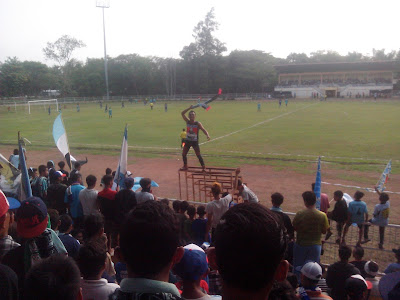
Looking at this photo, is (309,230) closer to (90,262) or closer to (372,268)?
(372,268)

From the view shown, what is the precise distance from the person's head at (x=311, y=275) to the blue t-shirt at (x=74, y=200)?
464cm

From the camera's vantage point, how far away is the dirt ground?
1089 cm

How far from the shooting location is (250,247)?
1524 mm

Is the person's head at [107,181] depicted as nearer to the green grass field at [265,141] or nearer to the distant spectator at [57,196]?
the distant spectator at [57,196]

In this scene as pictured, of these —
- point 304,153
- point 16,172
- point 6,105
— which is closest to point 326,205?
point 16,172

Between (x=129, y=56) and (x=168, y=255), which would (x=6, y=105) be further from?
(x=168, y=255)

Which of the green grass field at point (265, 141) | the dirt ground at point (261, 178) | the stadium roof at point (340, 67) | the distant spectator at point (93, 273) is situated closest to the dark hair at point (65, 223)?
A: the distant spectator at point (93, 273)

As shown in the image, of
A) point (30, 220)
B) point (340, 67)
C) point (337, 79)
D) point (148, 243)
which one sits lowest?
point (30, 220)

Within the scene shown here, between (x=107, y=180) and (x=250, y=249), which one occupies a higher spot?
(x=250, y=249)

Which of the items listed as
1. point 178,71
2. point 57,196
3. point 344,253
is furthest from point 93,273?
point 178,71

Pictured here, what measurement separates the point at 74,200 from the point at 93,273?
4033mm

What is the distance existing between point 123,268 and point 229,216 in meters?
2.90

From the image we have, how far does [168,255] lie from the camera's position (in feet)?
6.52

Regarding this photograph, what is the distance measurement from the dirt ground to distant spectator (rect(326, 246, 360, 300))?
5.22 meters
